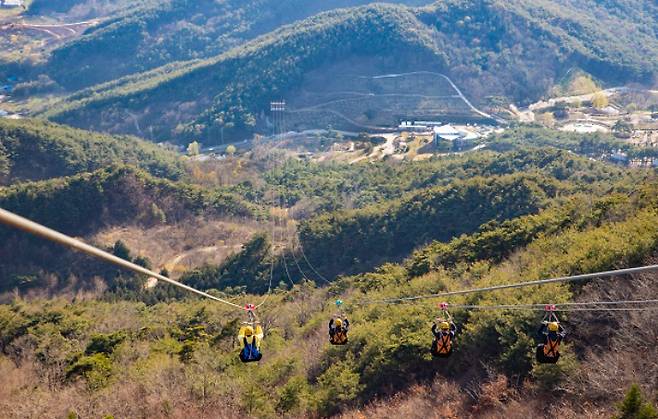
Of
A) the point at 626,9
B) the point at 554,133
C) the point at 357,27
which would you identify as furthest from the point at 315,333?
the point at 626,9

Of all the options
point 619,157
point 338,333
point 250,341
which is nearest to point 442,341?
point 338,333

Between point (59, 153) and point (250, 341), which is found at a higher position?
point (250, 341)

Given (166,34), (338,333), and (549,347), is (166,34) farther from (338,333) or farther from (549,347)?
(549,347)

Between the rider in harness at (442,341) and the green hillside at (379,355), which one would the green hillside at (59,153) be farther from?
the rider in harness at (442,341)

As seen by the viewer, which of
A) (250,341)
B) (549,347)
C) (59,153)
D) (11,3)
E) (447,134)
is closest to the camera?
(549,347)

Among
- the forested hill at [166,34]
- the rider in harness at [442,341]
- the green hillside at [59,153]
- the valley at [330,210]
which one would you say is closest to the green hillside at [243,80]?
the valley at [330,210]

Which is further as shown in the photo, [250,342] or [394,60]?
[394,60]

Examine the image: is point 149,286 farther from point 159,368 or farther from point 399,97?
point 399,97
